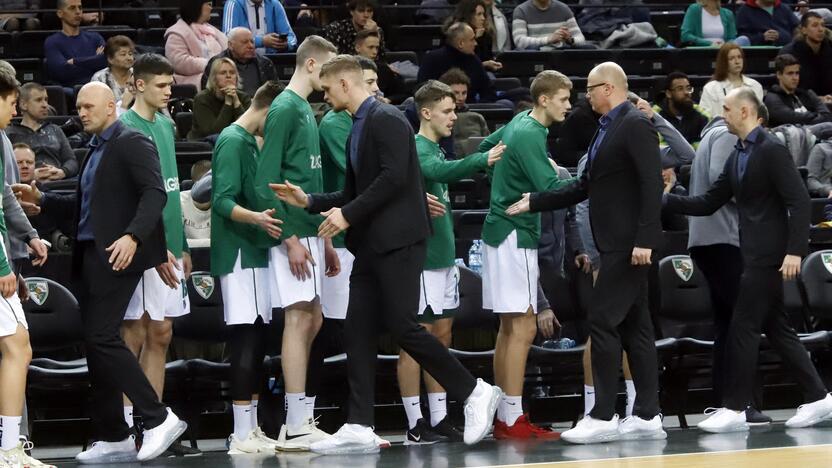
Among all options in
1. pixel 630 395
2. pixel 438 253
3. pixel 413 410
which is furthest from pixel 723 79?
pixel 413 410

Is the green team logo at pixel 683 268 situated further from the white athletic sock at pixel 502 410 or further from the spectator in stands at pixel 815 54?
the spectator in stands at pixel 815 54

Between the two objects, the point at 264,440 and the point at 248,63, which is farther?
the point at 248,63

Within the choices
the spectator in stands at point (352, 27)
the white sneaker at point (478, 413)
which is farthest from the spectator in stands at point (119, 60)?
the white sneaker at point (478, 413)

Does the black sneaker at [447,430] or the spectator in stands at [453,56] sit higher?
the spectator in stands at [453,56]

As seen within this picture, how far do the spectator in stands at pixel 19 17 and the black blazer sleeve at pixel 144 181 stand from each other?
6994 mm

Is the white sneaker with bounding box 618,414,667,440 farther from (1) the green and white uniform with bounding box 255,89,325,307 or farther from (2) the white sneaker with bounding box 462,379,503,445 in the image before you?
(1) the green and white uniform with bounding box 255,89,325,307

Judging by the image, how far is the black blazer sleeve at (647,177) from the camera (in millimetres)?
6812

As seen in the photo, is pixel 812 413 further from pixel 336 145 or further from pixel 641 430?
pixel 336 145

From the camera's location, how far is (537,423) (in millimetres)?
8266

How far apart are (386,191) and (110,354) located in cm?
146

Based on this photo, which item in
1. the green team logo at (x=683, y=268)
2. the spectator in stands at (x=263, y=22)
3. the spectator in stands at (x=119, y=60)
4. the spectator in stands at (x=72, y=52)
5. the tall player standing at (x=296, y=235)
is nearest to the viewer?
the tall player standing at (x=296, y=235)

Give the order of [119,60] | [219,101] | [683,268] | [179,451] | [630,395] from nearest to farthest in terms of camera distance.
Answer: [179,451] < [630,395] < [683,268] < [219,101] < [119,60]

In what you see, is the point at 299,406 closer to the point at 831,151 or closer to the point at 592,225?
the point at 592,225

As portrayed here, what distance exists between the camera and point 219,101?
10141 millimetres
